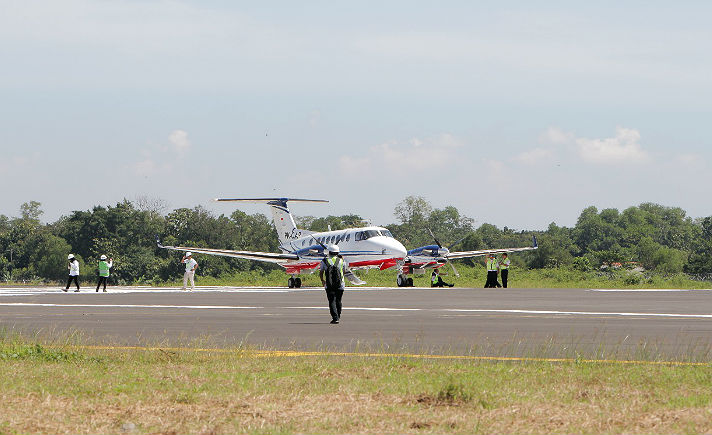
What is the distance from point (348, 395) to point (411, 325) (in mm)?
12194

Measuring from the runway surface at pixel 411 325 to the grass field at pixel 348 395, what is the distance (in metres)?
2.80

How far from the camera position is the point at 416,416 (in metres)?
9.91

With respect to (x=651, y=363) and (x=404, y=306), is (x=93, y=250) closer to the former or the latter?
(x=404, y=306)

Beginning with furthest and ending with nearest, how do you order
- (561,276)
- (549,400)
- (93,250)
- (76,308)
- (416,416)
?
(93,250) < (561,276) < (76,308) < (549,400) < (416,416)

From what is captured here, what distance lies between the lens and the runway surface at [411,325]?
57.8 ft

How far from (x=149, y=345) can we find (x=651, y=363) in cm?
892

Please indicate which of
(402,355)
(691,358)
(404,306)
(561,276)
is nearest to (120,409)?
(402,355)

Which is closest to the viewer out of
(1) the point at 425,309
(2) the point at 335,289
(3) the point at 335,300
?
(2) the point at 335,289

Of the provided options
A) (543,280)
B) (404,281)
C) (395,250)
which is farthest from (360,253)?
(543,280)

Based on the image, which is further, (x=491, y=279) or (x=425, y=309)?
(x=491, y=279)

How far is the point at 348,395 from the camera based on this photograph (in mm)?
11102

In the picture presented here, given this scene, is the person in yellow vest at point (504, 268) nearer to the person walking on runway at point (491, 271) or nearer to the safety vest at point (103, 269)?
the person walking on runway at point (491, 271)

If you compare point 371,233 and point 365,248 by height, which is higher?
point 371,233

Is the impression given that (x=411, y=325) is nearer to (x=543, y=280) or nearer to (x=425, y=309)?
(x=425, y=309)
